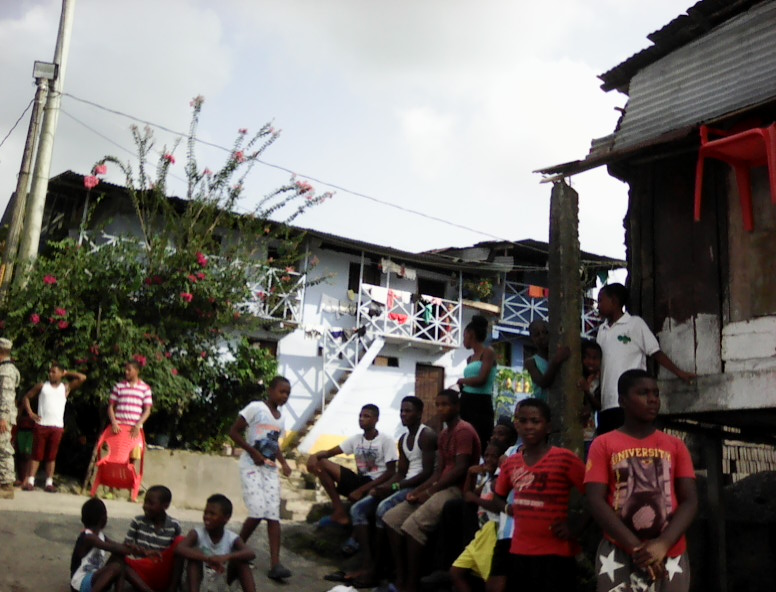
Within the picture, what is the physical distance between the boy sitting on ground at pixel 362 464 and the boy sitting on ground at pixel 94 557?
2.31 metres

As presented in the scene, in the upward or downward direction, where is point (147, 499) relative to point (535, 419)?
downward

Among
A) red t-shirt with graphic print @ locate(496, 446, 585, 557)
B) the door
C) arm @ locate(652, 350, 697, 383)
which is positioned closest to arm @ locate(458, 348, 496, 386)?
arm @ locate(652, 350, 697, 383)

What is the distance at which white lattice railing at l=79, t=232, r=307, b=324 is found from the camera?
13398 millimetres

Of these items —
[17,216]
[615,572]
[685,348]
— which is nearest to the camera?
[615,572]

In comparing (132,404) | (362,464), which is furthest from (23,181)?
(362,464)

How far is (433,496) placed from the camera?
6480 millimetres

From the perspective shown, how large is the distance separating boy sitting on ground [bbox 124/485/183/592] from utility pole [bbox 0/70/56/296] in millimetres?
6873

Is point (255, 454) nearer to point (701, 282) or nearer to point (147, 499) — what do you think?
point (147, 499)

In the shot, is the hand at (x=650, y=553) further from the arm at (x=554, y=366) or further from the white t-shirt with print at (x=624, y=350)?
the arm at (x=554, y=366)

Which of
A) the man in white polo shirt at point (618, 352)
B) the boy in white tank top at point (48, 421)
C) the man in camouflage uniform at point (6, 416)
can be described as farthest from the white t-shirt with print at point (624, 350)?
the boy in white tank top at point (48, 421)

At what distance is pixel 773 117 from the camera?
5.81 metres

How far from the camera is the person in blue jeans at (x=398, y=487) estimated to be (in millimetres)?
6918

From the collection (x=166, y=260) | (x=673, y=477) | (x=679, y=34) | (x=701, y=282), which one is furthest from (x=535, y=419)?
(x=166, y=260)

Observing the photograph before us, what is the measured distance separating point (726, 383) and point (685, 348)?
52cm
